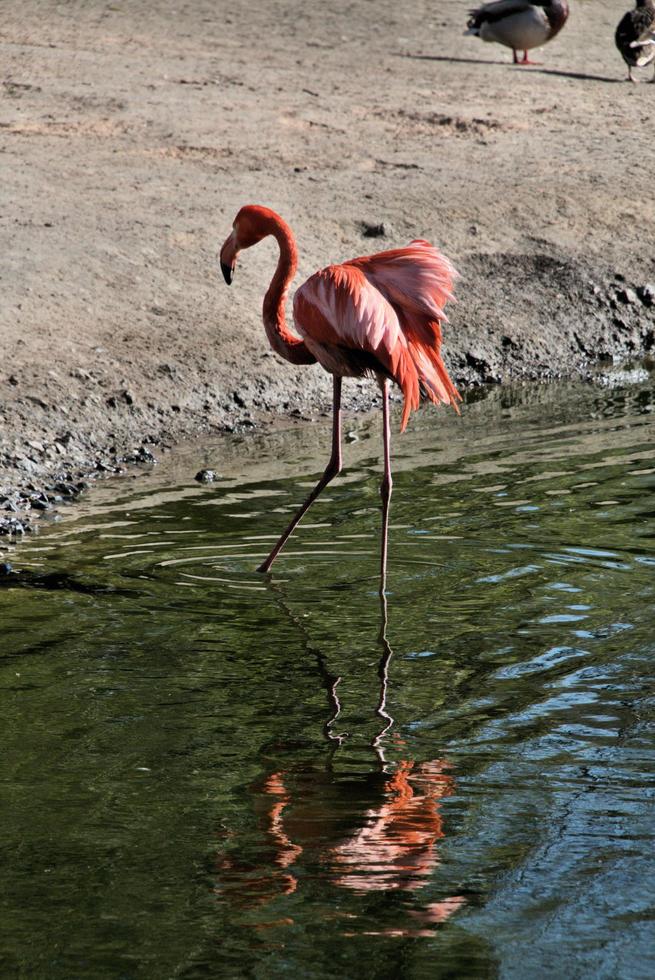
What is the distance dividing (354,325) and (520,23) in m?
10.1

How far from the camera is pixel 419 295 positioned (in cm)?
538

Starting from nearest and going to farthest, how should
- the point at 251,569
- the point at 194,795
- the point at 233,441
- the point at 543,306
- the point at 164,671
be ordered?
the point at 194,795 → the point at 164,671 → the point at 251,569 → the point at 233,441 → the point at 543,306

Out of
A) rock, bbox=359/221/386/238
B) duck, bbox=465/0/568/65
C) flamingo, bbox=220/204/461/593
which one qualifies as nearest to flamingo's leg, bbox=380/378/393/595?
flamingo, bbox=220/204/461/593

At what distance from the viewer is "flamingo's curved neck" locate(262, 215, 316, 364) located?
228 inches

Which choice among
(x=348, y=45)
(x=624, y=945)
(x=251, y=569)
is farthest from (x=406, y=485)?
(x=348, y=45)

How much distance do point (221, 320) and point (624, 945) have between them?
6.43 m

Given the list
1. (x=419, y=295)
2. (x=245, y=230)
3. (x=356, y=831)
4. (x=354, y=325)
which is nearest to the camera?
(x=356, y=831)

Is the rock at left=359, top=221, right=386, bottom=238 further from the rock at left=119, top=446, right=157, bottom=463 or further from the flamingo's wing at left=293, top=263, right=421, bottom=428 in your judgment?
the flamingo's wing at left=293, top=263, right=421, bottom=428

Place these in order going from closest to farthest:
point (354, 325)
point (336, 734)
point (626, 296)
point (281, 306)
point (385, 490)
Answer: point (336, 734) → point (354, 325) → point (385, 490) → point (281, 306) → point (626, 296)

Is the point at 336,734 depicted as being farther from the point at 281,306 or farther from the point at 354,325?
the point at 281,306

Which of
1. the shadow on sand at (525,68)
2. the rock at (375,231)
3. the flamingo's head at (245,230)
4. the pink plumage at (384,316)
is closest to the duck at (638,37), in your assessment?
the shadow on sand at (525,68)

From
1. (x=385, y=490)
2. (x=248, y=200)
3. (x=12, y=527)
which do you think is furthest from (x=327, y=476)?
(x=248, y=200)

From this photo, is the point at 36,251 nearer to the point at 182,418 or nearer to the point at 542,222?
the point at 182,418

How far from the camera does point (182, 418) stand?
26.4 ft
